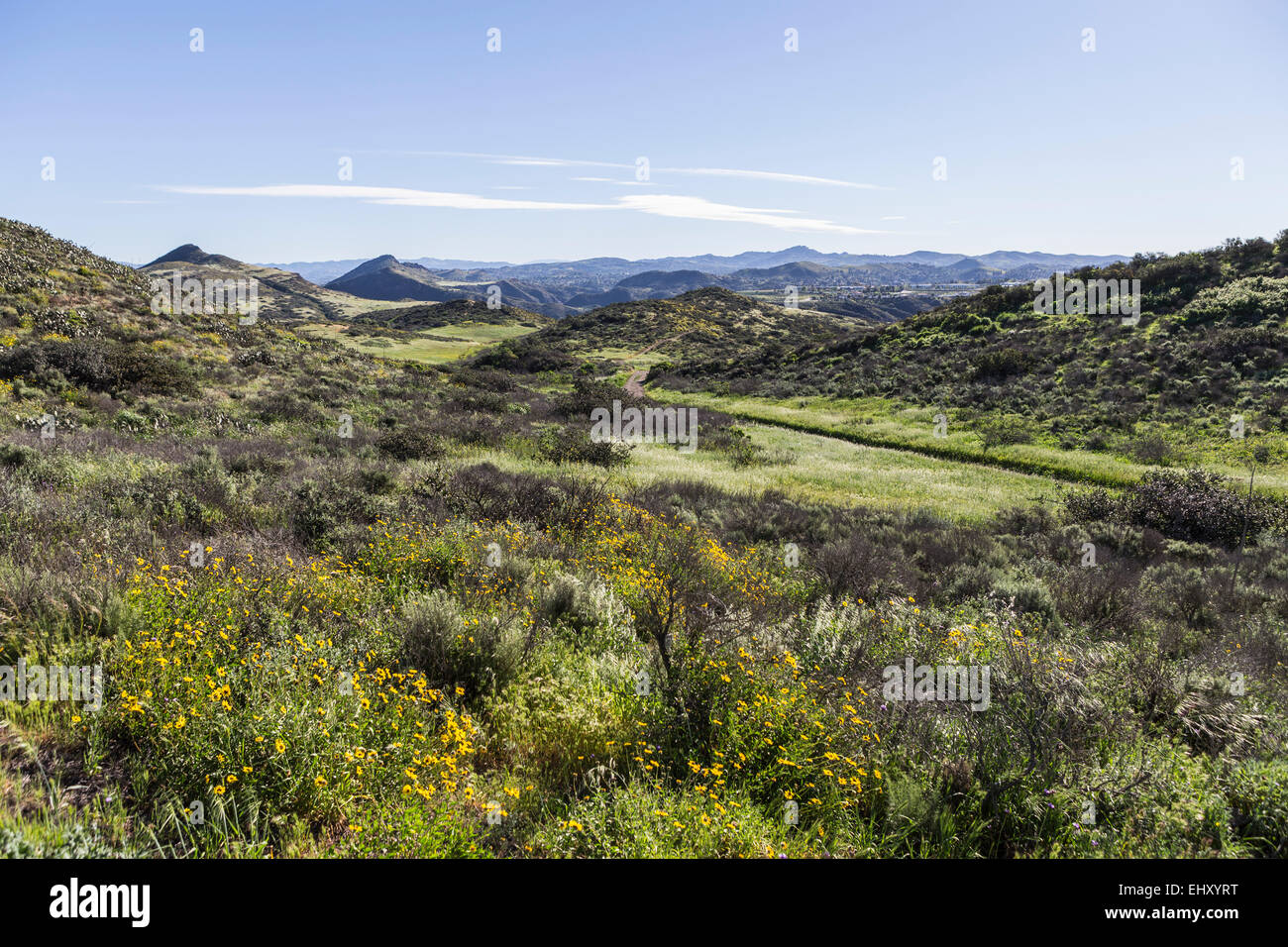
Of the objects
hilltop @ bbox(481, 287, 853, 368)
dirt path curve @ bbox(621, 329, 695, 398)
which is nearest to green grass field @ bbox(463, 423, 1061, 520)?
dirt path curve @ bbox(621, 329, 695, 398)

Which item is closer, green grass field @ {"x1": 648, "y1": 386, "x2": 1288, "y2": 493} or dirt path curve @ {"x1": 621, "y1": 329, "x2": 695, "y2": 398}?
green grass field @ {"x1": 648, "y1": 386, "x2": 1288, "y2": 493}

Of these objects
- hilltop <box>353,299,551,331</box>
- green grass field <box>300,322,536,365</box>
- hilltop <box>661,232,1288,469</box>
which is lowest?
hilltop <box>661,232,1288,469</box>

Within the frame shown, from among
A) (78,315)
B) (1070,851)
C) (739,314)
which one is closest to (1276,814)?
(1070,851)

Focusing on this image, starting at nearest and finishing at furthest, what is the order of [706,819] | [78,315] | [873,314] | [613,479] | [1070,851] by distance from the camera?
1. [706,819]
2. [1070,851]
3. [613,479]
4. [78,315]
5. [873,314]

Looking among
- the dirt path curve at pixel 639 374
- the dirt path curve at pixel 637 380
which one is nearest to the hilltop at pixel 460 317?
the dirt path curve at pixel 639 374

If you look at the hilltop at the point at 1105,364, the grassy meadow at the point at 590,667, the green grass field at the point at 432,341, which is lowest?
the grassy meadow at the point at 590,667

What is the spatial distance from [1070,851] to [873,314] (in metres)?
194

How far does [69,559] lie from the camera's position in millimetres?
5379

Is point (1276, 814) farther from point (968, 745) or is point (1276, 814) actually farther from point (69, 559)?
point (69, 559)

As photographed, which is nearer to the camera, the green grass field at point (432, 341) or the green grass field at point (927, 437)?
the green grass field at point (927, 437)

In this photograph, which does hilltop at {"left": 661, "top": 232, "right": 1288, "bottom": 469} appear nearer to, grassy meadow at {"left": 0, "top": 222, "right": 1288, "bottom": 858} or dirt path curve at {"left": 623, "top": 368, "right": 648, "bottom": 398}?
dirt path curve at {"left": 623, "top": 368, "right": 648, "bottom": 398}

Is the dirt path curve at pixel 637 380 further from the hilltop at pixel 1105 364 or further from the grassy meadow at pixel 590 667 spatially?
the grassy meadow at pixel 590 667

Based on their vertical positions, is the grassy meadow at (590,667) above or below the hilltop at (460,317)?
below
